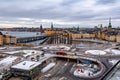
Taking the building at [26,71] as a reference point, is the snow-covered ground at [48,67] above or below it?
below

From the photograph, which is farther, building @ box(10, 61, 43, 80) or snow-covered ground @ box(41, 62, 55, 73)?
snow-covered ground @ box(41, 62, 55, 73)

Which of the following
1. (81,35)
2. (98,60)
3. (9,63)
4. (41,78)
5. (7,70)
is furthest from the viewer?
(81,35)

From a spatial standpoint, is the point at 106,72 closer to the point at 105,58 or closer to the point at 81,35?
the point at 105,58

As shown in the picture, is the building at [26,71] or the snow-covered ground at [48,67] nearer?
the building at [26,71]

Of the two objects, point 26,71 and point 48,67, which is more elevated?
point 26,71

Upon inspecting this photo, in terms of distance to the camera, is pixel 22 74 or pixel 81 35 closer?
pixel 22 74

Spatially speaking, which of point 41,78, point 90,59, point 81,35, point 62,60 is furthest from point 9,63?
point 81,35

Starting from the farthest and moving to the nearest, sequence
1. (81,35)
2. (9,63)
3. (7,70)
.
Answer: (81,35)
(9,63)
(7,70)

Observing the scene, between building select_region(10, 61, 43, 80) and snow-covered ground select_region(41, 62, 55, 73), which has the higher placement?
building select_region(10, 61, 43, 80)

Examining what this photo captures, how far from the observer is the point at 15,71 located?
32625 mm

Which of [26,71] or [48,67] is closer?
[26,71]

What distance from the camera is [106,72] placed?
33094 mm

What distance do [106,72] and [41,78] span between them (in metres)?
11.4

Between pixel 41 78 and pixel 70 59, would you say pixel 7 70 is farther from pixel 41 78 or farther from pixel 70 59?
pixel 70 59
